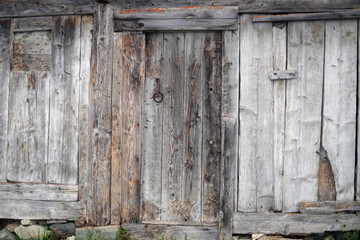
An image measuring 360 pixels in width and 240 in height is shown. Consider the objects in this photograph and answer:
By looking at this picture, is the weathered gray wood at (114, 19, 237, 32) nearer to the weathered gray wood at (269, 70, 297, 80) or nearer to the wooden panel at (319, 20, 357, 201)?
the weathered gray wood at (269, 70, 297, 80)

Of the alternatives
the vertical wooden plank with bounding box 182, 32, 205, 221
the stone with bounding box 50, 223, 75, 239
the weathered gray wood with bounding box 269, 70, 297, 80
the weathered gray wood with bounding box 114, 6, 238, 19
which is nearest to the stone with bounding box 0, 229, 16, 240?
the stone with bounding box 50, 223, 75, 239

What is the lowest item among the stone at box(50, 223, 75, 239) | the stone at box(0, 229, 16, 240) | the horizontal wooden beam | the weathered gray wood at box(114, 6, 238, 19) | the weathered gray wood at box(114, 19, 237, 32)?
the stone at box(0, 229, 16, 240)

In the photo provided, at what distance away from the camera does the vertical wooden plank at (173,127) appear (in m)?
3.95

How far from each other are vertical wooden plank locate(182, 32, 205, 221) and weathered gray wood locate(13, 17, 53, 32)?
1626 mm

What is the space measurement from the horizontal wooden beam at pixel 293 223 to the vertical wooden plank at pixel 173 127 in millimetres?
673

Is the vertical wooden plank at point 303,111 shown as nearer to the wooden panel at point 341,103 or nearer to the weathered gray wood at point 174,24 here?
the wooden panel at point 341,103

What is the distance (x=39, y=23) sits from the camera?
13.5ft

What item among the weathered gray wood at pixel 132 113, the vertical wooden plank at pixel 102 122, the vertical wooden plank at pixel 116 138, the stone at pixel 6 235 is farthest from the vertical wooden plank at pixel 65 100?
the stone at pixel 6 235

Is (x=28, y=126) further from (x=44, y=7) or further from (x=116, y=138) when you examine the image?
(x=44, y=7)

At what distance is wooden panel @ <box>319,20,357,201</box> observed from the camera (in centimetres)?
372

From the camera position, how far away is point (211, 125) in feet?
12.8

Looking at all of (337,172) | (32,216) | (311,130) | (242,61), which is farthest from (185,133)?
(32,216)

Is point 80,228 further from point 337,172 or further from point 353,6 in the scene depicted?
point 353,6

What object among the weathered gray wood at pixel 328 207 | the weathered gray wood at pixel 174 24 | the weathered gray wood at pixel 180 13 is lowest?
the weathered gray wood at pixel 328 207
